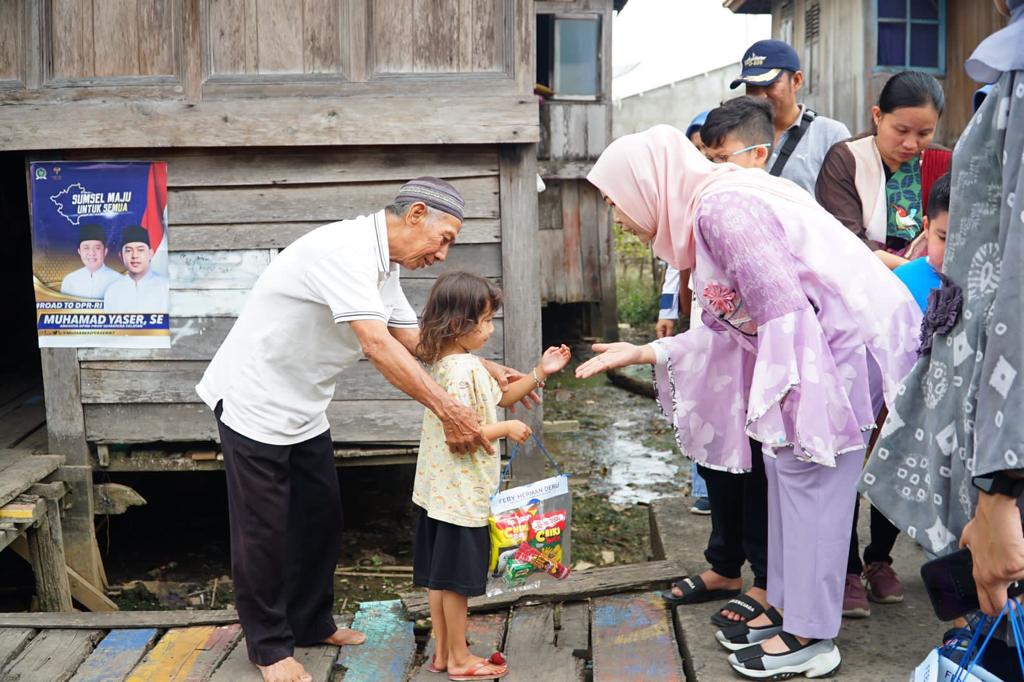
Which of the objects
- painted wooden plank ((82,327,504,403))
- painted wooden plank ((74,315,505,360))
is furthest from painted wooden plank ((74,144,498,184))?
painted wooden plank ((82,327,504,403))

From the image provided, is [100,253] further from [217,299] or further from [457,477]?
[457,477]

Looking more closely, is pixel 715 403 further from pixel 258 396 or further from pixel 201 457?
pixel 201 457

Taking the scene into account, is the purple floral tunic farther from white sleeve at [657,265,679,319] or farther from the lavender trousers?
white sleeve at [657,265,679,319]

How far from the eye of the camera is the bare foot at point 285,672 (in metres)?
3.65

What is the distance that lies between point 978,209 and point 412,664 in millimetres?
2787

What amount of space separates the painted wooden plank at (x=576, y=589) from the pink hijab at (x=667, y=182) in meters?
1.47

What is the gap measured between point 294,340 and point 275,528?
691 mm

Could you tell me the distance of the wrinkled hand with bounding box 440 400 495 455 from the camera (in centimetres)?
337

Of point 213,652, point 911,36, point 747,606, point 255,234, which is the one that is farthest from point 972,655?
point 911,36

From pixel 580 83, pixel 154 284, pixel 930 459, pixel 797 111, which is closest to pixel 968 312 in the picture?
pixel 930 459

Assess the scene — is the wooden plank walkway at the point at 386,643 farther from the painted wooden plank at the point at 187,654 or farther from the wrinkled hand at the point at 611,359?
the wrinkled hand at the point at 611,359

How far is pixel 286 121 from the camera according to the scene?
5770 mm

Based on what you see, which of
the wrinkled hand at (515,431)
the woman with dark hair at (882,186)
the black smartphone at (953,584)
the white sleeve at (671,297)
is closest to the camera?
the black smartphone at (953,584)

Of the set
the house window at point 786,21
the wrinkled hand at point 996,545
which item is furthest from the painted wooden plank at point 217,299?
the house window at point 786,21
